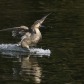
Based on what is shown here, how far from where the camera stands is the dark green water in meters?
9.70

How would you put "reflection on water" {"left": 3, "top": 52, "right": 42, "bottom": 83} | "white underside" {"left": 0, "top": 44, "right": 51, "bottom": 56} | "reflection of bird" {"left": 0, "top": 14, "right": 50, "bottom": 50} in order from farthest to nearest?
"reflection of bird" {"left": 0, "top": 14, "right": 50, "bottom": 50} → "white underside" {"left": 0, "top": 44, "right": 51, "bottom": 56} → "reflection on water" {"left": 3, "top": 52, "right": 42, "bottom": 83}

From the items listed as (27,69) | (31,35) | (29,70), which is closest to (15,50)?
(31,35)

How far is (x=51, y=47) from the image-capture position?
1373 cm

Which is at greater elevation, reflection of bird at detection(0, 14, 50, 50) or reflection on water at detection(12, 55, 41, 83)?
reflection of bird at detection(0, 14, 50, 50)

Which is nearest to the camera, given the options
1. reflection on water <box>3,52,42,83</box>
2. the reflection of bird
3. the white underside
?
reflection on water <box>3,52,42,83</box>

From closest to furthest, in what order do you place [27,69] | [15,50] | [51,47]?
[27,69], [51,47], [15,50]

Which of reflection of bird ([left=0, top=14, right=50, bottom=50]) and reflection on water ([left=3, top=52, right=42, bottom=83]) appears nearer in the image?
reflection on water ([left=3, top=52, right=42, bottom=83])

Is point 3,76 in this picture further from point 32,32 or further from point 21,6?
point 21,6

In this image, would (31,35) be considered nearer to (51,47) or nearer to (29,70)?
(51,47)

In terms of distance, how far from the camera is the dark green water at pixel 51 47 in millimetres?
9703

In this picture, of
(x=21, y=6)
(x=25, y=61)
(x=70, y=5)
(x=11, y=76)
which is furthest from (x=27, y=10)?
(x=11, y=76)

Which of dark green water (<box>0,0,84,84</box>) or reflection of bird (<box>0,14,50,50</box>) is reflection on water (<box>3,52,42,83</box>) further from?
reflection of bird (<box>0,14,50,50</box>)

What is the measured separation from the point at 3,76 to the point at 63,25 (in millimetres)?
9627

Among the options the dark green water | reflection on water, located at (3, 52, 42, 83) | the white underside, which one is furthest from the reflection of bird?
reflection on water, located at (3, 52, 42, 83)
